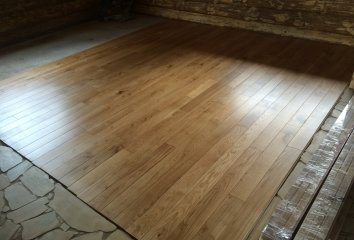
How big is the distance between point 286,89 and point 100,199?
1902mm

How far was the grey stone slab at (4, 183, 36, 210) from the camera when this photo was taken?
1.65 meters

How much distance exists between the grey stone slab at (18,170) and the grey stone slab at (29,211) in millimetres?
285

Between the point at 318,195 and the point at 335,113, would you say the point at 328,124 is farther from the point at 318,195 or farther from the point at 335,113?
the point at 318,195

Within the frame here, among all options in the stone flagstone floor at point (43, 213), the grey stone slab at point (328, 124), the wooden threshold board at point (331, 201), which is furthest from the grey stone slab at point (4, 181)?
the grey stone slab at point (328, 124)

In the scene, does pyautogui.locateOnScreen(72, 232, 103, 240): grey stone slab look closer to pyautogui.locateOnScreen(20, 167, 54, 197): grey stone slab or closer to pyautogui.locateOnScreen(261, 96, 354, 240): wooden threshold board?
pyautogui.locateOnScreen(20, 167, 54, 197): grey stone slab

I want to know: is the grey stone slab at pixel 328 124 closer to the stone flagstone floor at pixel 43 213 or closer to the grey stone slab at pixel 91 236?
the stone flagstone floor at pixel 43 213

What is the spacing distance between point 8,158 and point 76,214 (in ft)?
→ 2.56

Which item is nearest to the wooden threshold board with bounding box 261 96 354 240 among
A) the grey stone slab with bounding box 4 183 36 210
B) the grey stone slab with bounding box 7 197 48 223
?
the grey stone slab with bounding box 7 197 48 223

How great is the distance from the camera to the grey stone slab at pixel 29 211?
61.7 inches

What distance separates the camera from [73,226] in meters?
1.51

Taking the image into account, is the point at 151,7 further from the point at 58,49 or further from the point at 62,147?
the point at 62,147

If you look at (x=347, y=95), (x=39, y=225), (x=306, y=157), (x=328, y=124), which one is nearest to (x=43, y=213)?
(x=39, y=225)

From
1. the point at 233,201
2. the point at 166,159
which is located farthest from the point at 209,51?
the point at 233,201

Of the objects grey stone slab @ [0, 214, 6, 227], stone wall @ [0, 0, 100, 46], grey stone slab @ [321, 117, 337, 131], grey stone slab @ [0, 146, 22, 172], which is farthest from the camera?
stone wall @ [0, 0, 100, 46]
